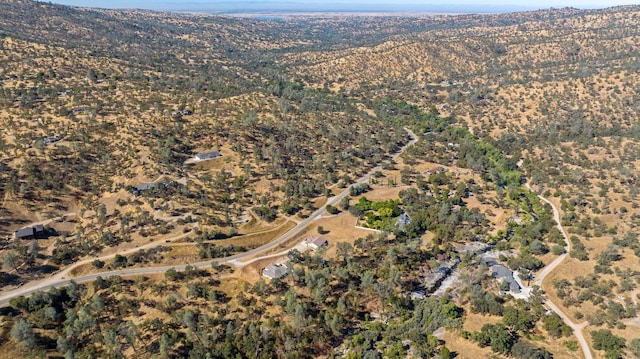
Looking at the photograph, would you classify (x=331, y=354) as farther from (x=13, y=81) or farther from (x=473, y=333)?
(x=13, y=81)

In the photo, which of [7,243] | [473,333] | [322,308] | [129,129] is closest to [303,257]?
[322,308]

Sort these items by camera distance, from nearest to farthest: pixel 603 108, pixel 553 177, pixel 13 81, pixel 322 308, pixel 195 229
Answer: pixel 322 308 < pixel 195 229 < pixel 553 177 < pixel 13 81 < pixel 603 108

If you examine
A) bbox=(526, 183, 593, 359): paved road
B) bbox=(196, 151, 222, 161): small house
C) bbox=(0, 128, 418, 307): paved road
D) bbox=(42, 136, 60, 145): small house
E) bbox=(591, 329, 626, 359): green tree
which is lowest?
bbox=(0, 128, 418, 307): paved road

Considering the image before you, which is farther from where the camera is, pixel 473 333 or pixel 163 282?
pixel 163 282

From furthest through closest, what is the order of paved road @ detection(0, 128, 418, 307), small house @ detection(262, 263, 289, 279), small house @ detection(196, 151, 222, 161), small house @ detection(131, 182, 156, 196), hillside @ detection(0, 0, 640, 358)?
small house @ detection(196, 151, 222, 161)
small house @ detection(131, 182, 156, 196)
small house @ detection(262, 263, 289, 279)
paved road @ detection(0, 128, 418, 307)
hillside @ detection(0, 0, 640, 358)

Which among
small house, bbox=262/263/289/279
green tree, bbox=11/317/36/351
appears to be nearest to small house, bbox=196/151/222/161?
small house, bbox=262/263/289/279

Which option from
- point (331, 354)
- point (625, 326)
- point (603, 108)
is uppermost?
point (603, 108)

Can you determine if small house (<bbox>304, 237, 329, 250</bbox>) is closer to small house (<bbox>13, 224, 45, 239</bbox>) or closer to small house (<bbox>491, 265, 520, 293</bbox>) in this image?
small house (<bbox>491, 265, 520, 293</bbox>)

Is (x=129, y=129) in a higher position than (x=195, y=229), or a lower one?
higher
